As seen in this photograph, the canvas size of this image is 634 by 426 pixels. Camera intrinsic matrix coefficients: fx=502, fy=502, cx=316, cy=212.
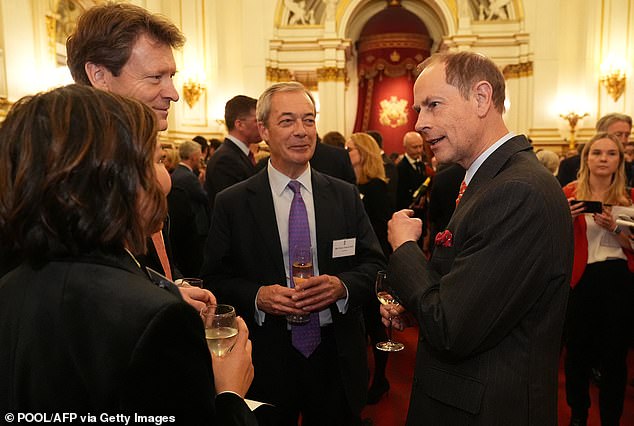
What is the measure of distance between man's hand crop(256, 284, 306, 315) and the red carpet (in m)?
1.72

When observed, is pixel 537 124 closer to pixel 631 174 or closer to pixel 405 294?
pixel 631 174

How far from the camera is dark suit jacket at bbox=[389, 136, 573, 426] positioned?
133 centimetres

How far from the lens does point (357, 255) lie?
240 cm

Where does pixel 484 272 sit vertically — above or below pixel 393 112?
below

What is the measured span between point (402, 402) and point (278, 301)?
6.91ft

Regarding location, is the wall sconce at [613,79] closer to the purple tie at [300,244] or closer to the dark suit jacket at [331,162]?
the dark suit jacket at [331,162]

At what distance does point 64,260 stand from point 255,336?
1354mm

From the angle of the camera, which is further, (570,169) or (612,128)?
(570,169)

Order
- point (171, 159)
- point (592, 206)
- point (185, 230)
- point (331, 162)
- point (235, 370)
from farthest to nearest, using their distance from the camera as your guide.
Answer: point (171, 159) < point (331, 162) < point (185, 230) < point (592, 206) < point (235, 370)

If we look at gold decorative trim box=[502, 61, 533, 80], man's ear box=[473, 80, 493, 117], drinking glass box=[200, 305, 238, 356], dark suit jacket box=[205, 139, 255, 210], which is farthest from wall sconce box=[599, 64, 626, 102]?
drinking glass box=[200, 305, 238, 356]

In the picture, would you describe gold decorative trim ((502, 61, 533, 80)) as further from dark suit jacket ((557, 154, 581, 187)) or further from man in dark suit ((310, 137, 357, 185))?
man in dark suit ((310, 137, 357, 185))

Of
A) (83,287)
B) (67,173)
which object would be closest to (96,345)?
(83,287)

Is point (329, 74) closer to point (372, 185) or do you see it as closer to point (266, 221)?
point (372, 185)

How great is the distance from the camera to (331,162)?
3.95 meters
